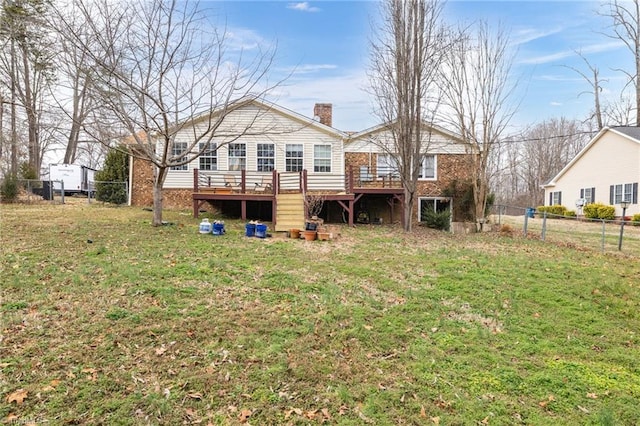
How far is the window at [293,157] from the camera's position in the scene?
55.5 ft

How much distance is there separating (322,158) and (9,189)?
1274 centimetres

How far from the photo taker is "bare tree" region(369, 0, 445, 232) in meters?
12.9

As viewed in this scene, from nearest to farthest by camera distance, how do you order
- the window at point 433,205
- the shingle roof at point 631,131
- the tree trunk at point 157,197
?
the tree trunk at point 157,197 < the window at point 433,205 < the shingle roof at point 631,131

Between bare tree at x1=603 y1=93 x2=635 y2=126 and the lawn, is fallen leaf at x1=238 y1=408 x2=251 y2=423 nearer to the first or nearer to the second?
the lawn

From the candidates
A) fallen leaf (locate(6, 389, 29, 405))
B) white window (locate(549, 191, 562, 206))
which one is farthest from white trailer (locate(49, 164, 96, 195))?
white window (locate(549, 191, 562, 206))

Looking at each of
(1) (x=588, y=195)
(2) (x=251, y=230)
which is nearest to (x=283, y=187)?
(2) (x=251, y=230)

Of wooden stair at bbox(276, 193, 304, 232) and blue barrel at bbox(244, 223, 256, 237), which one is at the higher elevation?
wooden stair at bbox(276, 193, 304, 232)

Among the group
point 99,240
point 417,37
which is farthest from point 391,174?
point 99,240

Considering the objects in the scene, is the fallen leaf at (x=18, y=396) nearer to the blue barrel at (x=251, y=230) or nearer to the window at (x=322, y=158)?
the blue barrel at (x=251, y=230)

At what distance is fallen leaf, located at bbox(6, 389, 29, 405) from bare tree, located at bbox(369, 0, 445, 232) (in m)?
11.9

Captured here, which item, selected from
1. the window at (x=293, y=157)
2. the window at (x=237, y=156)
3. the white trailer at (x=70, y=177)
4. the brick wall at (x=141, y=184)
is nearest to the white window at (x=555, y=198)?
the window at (x=293, y=157)

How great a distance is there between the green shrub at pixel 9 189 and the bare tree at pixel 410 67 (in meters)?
15.0

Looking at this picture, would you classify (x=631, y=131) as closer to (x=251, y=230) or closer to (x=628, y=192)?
(x=628, y=192)

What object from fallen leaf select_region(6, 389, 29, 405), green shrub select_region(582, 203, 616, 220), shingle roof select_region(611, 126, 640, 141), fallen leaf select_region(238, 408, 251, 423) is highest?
shingle roof select_region(611, 126, 640, 141)
